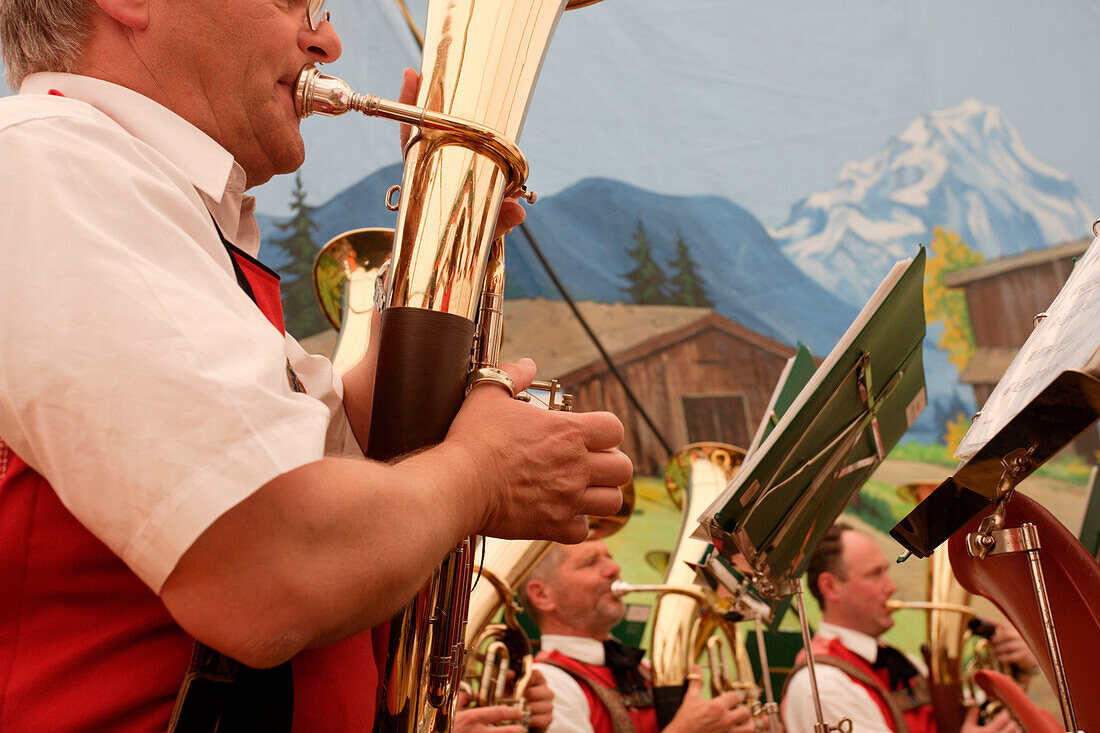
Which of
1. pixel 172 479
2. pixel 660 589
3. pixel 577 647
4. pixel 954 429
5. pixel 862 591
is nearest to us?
pixel 172 479

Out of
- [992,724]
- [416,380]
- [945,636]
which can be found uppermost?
[945,636]

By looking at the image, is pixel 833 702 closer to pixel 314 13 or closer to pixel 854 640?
pixel 854 640

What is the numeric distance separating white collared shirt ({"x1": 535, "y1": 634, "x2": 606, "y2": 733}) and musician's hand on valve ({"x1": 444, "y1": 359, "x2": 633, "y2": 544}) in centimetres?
236

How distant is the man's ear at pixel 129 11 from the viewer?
104 cm

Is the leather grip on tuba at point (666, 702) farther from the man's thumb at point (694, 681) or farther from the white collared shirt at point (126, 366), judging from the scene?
the white collared shirt at point (126, 366)

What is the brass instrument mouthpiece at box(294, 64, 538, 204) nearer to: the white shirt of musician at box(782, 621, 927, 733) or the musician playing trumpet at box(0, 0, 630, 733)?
the musician playing trumpet at box(0, 0, 630, 733)

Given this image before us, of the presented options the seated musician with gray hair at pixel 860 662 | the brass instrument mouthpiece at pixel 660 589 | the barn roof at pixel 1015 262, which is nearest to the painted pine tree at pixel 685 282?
the barn roof at pixel 1015 262

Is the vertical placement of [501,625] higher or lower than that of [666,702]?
higher

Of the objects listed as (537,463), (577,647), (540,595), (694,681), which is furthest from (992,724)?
(537,463)

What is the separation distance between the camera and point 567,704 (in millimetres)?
3391

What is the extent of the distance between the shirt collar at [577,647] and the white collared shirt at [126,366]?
3.24 meters

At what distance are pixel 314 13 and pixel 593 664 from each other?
10.1 ft

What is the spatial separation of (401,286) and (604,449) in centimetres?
32

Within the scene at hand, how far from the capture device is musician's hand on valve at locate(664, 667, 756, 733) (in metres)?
3.06
